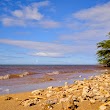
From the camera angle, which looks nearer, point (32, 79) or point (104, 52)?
point (32, 79)

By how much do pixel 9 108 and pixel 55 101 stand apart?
1842mm

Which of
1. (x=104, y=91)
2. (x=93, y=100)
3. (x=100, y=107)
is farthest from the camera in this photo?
(x=104, y=91)

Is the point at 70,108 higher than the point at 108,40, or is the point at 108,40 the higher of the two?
the point at 108,40

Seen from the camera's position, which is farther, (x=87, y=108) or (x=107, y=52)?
(x=107, y=52)

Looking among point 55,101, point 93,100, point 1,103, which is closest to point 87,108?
point 93,100

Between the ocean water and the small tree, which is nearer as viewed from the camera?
the ocean water

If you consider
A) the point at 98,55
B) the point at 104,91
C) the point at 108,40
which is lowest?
the point at 104,91

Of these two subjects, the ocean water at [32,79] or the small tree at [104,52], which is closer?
the ocean water at [32,79]

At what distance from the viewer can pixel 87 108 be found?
21.5 feet

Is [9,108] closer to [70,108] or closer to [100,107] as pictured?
[70,108]

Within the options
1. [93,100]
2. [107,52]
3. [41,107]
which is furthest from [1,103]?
[107,52]

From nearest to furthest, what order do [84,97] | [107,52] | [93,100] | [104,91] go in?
[93,100] → [84,97] → [104,91] → [107,52]

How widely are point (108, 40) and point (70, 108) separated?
3086cm

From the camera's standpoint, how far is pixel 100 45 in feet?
117
